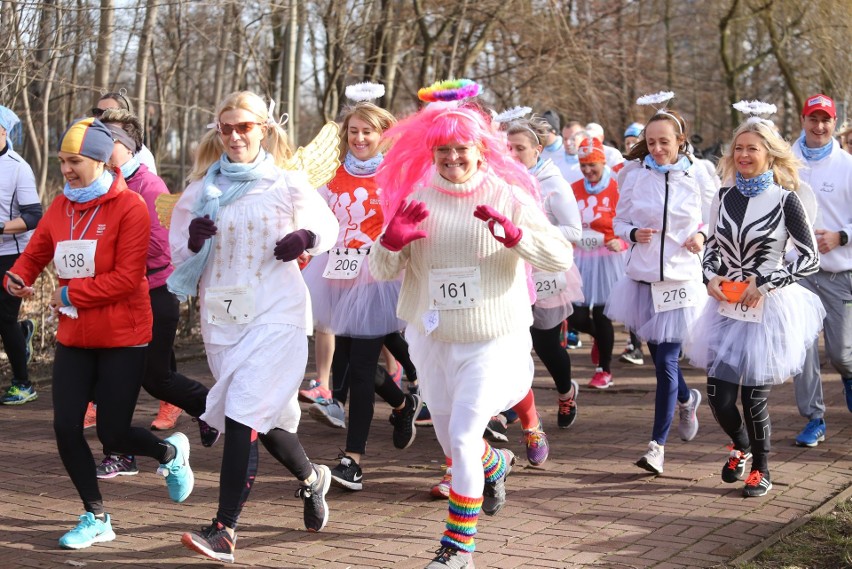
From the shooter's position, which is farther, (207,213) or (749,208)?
(749,208)

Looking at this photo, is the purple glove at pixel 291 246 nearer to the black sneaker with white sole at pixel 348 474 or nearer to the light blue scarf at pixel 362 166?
the black sneaker with white sole at pixel 348 474

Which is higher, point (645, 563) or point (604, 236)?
point (604, 236)

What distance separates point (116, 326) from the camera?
17.0 feet

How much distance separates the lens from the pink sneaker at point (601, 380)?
368 inches

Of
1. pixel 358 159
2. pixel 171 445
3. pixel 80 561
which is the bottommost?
pixel 80 561

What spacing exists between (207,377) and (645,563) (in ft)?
18.2

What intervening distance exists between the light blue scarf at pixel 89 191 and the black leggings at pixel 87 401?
0.66 m

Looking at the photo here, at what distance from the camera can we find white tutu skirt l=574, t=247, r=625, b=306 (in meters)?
9.47

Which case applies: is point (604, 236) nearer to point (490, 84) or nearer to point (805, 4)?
point (490, 84)

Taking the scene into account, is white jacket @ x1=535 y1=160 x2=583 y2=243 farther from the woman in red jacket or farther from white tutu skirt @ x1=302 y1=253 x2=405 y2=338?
the woman in red jacket

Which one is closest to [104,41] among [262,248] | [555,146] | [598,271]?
[555,146]

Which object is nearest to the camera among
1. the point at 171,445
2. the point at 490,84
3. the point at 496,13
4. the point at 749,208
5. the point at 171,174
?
the point at 171,445

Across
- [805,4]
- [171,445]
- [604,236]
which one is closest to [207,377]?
[604,236]

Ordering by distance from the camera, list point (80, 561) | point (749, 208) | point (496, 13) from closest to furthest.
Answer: point (80, 561)
point (749, 208)
point (496, 13)
